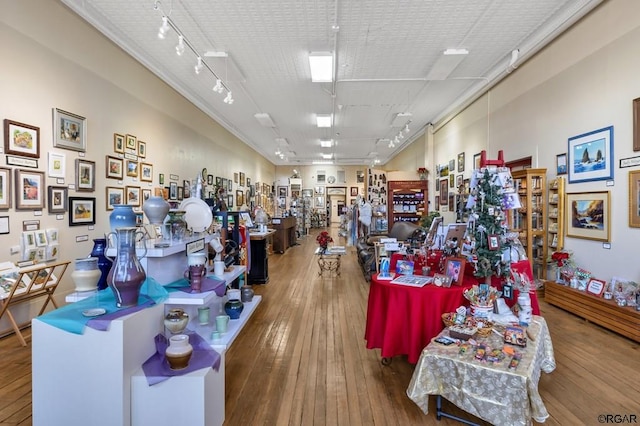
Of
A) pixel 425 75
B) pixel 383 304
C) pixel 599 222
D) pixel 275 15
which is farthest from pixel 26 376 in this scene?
pixel 425 75

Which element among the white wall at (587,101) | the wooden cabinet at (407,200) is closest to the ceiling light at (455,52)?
the white wall at (587,101)

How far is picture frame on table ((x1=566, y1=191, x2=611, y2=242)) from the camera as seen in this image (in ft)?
13.5

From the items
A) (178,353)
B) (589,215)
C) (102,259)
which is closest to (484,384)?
(178,353)

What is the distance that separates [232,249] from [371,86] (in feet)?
17.8

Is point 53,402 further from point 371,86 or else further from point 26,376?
point 371,86

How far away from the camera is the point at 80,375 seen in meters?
1.71

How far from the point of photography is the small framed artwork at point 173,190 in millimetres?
7032

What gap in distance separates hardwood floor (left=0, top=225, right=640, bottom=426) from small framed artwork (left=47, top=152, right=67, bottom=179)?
190cm

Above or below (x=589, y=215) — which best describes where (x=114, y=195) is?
above

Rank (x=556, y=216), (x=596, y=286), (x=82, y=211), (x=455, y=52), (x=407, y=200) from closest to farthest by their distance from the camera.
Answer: (x=596, y=286) → (x=82, y=211) → (x=556, y=216) → (x=455, y=52) → (x=407, y=200)

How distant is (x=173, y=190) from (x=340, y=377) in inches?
228

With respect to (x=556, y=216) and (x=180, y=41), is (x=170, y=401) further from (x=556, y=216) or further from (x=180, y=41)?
(x=556, y=216)

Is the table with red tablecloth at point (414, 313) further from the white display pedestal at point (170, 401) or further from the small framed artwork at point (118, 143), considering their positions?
the small framed artwork at point (118, 143)

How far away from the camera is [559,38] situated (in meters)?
4.80
